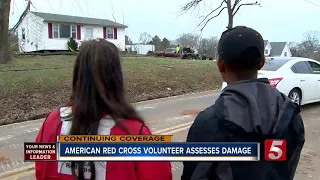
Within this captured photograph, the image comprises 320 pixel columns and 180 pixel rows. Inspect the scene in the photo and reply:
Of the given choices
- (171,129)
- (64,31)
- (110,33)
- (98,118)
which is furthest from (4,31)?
(110,33)

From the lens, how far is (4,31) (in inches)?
722

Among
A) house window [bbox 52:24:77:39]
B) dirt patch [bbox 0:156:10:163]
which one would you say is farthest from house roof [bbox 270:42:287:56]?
dirt patch [bbox 0:156:10:163]

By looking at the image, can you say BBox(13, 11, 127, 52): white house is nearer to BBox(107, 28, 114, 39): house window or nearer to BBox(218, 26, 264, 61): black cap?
BBox(107, 28, 114, 39): house window

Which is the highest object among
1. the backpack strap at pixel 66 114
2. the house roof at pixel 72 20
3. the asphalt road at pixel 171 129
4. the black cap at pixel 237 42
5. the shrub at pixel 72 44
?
the house roof at pixel 72 20

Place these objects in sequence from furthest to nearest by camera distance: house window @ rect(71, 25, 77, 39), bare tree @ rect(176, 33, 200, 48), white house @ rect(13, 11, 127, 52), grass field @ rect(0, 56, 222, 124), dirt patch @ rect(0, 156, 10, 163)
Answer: bare tree @ rect(176, 33, 200, 48) → house window @ rect(71, 25, 77, 39) → white house @ rect(13, 11, 127, 52) → grass field @ rect(0, 56, 222, 124) → dirt patch @ rect(0, 156, 10, 163)

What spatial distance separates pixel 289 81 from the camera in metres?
8.94

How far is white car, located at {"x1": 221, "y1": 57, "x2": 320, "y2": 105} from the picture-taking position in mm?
8789

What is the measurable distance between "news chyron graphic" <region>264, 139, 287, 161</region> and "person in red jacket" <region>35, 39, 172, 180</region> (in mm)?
468

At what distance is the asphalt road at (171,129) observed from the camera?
16.6 feet

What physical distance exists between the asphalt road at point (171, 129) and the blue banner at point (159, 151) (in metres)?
1.21

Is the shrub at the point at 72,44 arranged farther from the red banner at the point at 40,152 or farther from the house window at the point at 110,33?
the red banner at the point at 40,152

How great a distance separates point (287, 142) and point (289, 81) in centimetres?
793

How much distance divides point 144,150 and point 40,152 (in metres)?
0.46

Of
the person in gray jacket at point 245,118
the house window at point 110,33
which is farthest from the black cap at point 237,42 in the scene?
the house window at point 110,33
